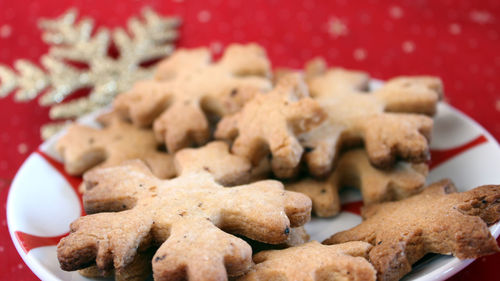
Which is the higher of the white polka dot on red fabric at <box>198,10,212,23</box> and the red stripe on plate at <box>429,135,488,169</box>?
the white polka dot on red fabric at <box>198,10,212,23</box>

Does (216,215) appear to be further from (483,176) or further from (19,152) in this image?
(19,152)

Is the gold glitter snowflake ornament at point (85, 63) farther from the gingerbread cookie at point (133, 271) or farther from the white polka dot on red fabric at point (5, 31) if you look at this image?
the gingerbread cookie at point (133, 271)

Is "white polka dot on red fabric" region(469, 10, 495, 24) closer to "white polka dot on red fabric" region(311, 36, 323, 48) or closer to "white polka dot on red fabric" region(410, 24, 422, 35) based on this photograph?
"white polka dot on red fabric" region(410, 24, 422, 35)

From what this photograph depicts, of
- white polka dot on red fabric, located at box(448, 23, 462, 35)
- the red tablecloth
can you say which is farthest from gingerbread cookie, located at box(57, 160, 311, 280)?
white polka dot on red fabric, located at box(448, 23, 462, 35)

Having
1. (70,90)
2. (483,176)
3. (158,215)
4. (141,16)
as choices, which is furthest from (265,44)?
(158,215)

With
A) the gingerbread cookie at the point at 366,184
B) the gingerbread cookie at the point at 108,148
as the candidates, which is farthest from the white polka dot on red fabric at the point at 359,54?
the gingerbread cookie at the point at 108,148

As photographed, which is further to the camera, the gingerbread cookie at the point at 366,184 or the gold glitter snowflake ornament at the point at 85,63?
the gold glitter snowflake ornament at the point at 85,63
